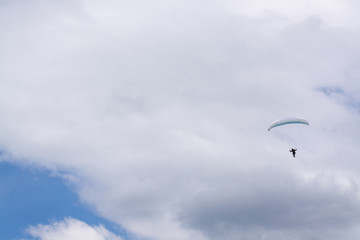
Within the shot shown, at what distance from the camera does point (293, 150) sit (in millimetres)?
152500

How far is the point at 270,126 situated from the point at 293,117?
7.85 metres

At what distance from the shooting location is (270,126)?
14375cm

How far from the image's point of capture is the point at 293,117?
143750 millimetres

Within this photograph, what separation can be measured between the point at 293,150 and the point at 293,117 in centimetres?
1428

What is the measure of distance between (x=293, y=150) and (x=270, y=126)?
15308 mm
